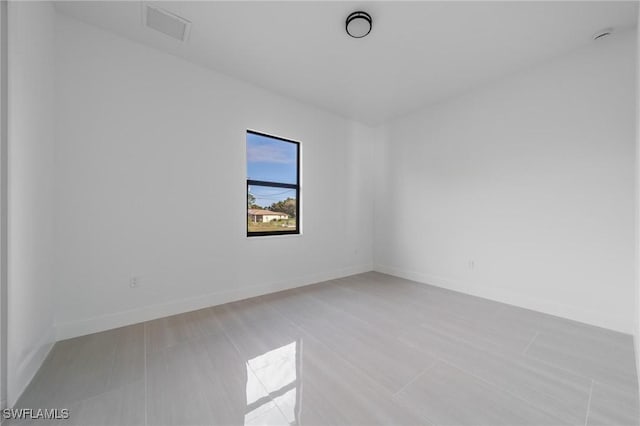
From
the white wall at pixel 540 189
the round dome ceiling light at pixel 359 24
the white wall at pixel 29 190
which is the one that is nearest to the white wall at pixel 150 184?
the white wall at pixel 29 190

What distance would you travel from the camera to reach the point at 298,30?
7.39 ft

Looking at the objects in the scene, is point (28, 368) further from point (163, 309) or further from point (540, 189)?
point (540, 189)

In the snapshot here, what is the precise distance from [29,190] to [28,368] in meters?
1.14

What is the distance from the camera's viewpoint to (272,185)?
3.46m

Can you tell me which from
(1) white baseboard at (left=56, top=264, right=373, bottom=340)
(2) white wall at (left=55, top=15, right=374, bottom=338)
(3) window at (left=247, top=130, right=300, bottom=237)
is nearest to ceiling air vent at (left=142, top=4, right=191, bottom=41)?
(2) white wall at (left=55, top=15, right=374, bottom=338)

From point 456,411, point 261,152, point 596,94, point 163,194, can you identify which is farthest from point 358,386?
point 596,94

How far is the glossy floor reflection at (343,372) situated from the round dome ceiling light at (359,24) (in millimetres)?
2730

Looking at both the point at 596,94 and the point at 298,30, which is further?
the point at 596,94

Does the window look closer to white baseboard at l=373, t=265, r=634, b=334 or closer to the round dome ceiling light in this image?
the round dome ceiling light

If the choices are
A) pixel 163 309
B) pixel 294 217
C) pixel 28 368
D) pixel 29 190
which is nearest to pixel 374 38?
pixel 294 217

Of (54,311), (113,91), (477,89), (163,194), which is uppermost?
(477,89)

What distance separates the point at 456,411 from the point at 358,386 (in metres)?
0.54

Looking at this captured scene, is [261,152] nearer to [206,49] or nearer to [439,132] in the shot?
[206,49]

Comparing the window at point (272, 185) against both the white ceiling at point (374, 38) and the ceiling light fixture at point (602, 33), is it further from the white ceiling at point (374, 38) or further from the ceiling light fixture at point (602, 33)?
the ceiling light fixture at point (602, 33)
